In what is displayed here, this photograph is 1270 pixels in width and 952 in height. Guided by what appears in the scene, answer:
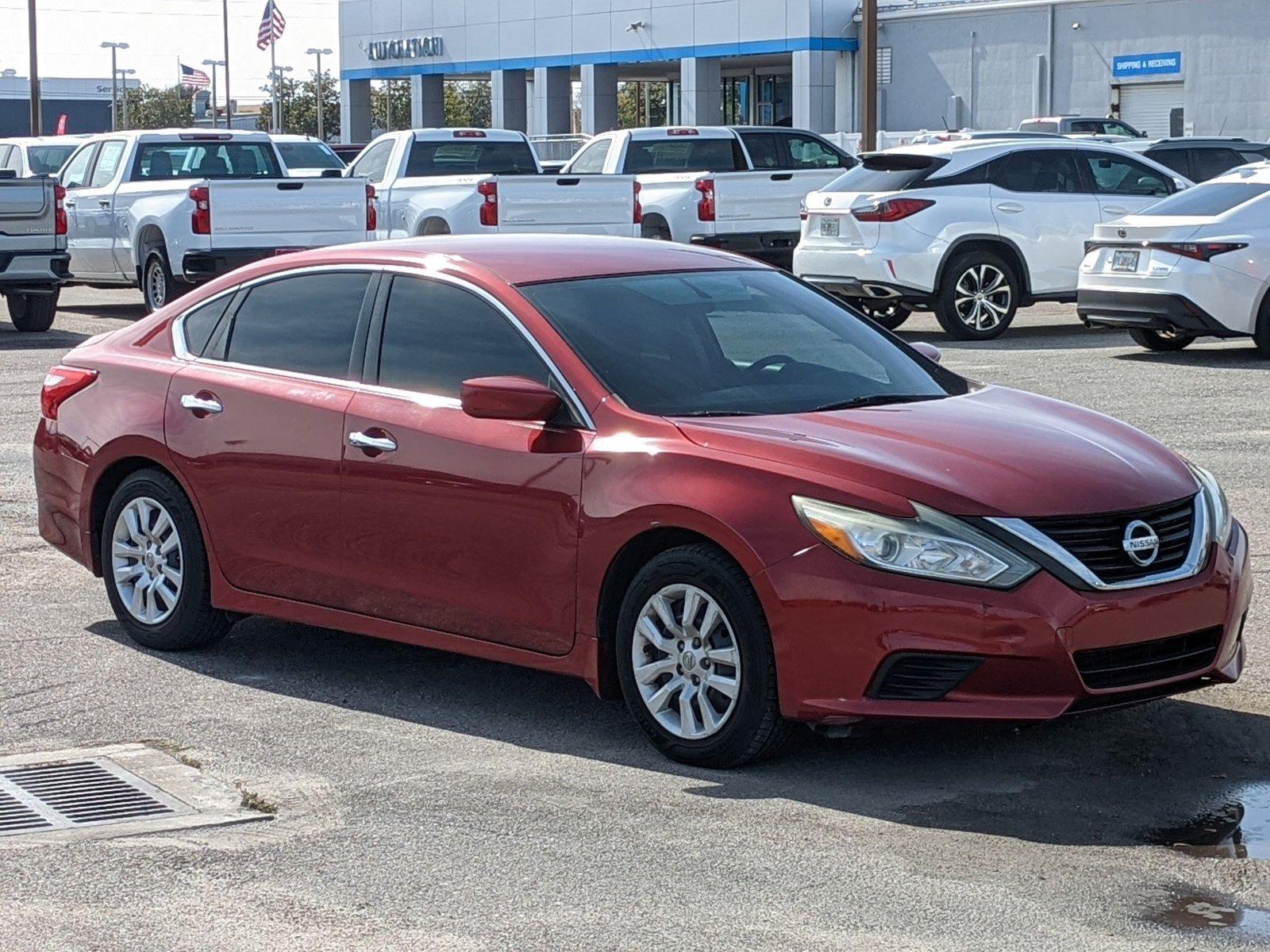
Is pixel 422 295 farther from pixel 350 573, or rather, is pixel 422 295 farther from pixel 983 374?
pixel 983 374

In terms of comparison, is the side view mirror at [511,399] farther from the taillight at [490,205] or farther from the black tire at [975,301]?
the taillight at [490,205]

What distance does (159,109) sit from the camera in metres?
118

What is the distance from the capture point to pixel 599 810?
18.2 ft

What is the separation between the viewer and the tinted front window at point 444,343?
6605 millimetres

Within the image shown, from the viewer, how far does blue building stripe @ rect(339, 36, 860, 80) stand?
189 feet

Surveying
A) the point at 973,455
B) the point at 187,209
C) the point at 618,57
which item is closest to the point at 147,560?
the point at 973,455

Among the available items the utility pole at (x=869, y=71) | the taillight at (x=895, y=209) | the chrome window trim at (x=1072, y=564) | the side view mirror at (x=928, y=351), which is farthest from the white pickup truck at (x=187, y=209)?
the chrome window trim at (x=1072, y=564)

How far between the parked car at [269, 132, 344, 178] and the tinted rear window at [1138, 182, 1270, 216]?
13182 mm

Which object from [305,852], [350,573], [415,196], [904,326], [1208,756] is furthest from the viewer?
[415,196]

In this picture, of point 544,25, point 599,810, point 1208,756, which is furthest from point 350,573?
point 544,25

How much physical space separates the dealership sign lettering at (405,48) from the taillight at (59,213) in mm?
50033

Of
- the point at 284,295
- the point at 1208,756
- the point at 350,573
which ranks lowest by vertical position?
the point at 1208,756

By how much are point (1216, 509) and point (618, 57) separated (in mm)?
58340

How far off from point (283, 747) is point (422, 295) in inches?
63.8
